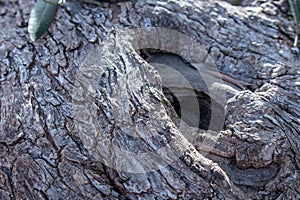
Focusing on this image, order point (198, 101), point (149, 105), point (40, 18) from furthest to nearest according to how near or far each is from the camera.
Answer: point (40, 18)
point (198, 101)
point (149, 105)

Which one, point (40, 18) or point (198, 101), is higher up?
point (40, 18)

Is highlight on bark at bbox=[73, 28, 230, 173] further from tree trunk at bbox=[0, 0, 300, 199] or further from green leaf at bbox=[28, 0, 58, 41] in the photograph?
green leaf at bbox=[28, 0, 58, 41]

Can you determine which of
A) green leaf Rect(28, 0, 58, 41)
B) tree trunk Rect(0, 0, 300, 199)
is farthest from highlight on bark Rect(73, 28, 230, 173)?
green leaf Rect(28, 0, 58, 41)

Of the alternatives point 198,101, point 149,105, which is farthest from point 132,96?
Result: point 198,101

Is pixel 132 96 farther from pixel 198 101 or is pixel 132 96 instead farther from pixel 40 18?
pixel 40 18

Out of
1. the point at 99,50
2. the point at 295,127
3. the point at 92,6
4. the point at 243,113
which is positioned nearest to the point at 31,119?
the point at 99,50

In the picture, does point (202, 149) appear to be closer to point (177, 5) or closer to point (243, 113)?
point (243, 113)

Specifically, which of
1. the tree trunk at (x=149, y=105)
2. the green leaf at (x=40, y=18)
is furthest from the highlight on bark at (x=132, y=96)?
the green leaf at (x=40, y=18)
